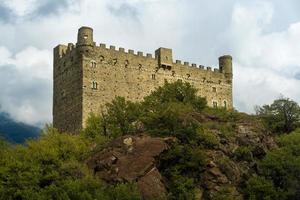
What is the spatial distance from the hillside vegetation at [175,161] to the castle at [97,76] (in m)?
17.6

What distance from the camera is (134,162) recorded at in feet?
211

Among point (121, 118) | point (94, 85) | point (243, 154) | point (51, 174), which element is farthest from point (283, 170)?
point (94, 85)

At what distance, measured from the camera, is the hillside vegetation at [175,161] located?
2452 inches

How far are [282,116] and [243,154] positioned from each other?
81.2 feet

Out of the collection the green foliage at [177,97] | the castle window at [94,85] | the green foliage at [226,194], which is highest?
the castle window at [94,85]

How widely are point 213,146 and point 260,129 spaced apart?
8840 millimetres

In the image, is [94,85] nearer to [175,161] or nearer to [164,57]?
[164,57]

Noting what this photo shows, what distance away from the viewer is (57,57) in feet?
345

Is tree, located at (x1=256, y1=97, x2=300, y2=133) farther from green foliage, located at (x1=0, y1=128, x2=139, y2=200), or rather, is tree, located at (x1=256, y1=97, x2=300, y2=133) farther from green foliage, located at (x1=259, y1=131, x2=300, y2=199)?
green foliage, located at (x1=0, y1=128, x2=139, y2=200)

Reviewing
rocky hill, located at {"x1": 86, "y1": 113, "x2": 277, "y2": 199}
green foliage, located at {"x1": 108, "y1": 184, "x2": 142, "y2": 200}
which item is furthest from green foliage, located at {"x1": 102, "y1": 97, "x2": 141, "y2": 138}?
green foliage, located at {"x1": 108, "y1": 184, "x2": 142, "y2": 200}

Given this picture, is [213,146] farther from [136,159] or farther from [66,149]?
[66,149]

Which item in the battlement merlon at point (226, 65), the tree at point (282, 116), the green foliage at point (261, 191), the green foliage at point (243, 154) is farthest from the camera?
the battlement merlon at point (226, 65)

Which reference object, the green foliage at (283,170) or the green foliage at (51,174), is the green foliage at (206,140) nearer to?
the green foliage at (283,170)

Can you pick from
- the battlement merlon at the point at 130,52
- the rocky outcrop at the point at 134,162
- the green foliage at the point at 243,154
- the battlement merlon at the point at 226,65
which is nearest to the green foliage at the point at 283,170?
the green foliage at the point at 243,154
